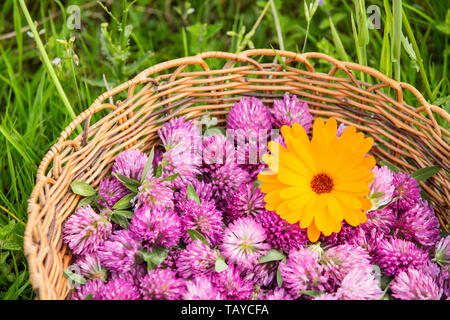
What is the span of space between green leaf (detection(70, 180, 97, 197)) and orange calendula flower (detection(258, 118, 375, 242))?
0.35 meters

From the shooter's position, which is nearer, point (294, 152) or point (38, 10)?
point (294, 152)

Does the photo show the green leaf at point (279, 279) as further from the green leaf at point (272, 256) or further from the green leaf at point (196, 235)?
the green leaf at point (196, 235)

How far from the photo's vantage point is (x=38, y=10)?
1.98 meters

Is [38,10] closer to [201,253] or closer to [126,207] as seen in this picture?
[126,207]

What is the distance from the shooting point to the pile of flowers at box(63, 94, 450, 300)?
0.96 m

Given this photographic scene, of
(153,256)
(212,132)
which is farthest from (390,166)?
(153,256)

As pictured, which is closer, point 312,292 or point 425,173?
point 312,292

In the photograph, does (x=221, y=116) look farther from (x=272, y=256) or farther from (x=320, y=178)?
(x=272, y=256)

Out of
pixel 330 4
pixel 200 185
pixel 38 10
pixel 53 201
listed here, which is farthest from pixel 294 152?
pixel 38 10

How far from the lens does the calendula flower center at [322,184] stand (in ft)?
3.54

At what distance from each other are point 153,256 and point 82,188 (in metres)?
0.21

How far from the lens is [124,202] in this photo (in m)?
1.08

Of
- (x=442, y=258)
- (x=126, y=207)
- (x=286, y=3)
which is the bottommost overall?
(x=442, y=258)
